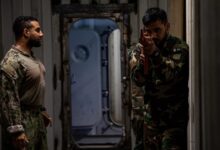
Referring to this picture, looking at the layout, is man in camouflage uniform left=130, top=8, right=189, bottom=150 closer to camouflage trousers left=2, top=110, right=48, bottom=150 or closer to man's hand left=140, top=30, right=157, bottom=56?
man's hand left=140, top=30, right=157, bottom=56

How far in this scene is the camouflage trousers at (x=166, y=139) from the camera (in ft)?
11.0

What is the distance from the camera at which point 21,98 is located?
390 cm

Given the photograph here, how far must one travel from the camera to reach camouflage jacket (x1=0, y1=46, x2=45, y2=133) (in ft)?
12.2

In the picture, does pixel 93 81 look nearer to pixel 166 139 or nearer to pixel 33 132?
pixel 33 132

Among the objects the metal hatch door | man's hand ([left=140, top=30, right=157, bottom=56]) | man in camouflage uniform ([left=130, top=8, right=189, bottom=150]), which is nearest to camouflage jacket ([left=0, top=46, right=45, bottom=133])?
man in camouflage uniform ([left=130, top=8, right=189, bottom=150])

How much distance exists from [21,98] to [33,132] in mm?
329

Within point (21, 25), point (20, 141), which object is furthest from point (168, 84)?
point (21, 25)

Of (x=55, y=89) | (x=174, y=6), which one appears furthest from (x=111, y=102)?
(x=174, y=6)

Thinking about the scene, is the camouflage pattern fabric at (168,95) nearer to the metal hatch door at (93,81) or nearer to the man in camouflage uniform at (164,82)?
the man in camouflage uniform at (164,82)

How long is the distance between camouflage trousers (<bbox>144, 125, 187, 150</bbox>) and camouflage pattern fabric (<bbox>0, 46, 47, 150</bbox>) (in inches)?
42.2

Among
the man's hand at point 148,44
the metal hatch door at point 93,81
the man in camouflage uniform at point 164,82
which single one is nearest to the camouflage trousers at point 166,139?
the man in camouflage uniform at point 164,82

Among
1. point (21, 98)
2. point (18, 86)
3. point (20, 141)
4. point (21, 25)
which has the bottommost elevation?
point (20, 141)

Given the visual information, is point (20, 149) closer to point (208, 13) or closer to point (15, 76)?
point (15, 76)

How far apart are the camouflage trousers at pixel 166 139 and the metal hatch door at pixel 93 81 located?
514cm
